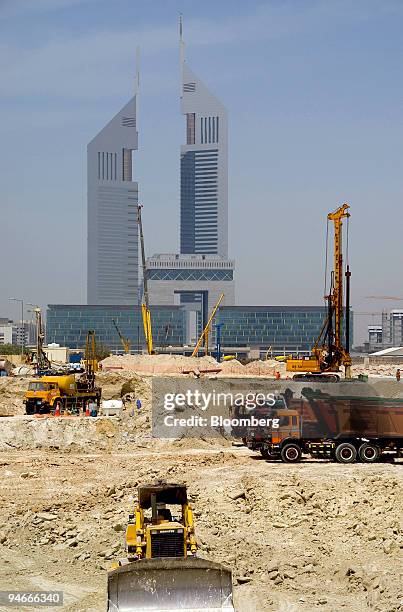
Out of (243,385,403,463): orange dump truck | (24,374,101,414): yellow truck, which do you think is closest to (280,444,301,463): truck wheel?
(243,385,403,463): orange dump truck

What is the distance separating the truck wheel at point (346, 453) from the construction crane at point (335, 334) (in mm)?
41090

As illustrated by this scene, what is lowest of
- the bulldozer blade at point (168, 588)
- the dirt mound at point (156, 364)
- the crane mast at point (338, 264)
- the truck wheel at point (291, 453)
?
the dirt mound at point (156, 364)

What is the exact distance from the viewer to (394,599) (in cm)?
2105

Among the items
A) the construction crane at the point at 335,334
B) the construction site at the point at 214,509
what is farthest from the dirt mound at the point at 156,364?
the construction site at the point at 214,509

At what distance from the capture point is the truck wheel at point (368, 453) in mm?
34969

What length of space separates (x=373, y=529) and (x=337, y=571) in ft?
11.2

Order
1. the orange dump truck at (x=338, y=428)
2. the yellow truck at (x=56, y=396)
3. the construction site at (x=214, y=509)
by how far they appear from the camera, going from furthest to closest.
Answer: the yellow truck at (x=56, y=396) → the orange dump truck at (x=338, y=428) → the construction site at (x=214, y=509)

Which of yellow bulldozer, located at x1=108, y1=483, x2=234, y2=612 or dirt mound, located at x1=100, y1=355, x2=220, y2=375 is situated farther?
dirt mound, located at x1=100, y1=355, x2=220, y2=375

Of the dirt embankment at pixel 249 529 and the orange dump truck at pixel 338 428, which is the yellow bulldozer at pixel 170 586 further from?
the orange dump truck at pixel 338 428

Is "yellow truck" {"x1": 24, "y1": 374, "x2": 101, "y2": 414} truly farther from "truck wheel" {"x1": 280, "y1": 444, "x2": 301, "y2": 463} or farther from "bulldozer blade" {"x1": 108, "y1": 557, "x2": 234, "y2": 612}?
"bulldozer blade" {"x1": 108, "y1": 557, "x2": 234, "y2": 612}

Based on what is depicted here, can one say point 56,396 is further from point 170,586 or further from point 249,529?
point 170,586

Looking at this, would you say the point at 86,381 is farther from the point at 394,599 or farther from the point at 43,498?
the point at 394,599

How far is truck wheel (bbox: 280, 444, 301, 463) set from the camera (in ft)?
115

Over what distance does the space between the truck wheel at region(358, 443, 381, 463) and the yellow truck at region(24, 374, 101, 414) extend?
21411 mm
